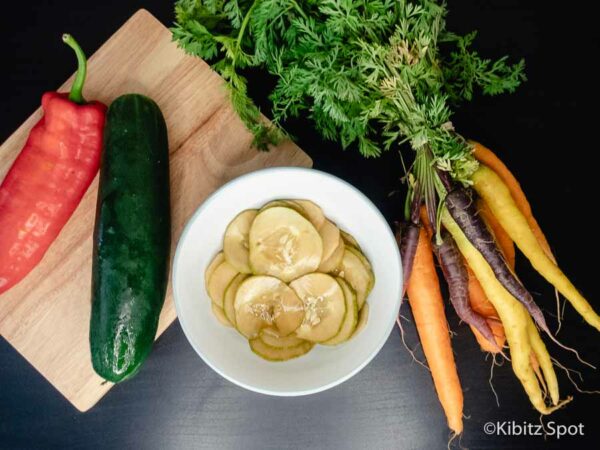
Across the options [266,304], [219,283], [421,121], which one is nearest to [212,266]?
[219,283]

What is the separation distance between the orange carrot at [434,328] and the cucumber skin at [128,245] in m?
0.57

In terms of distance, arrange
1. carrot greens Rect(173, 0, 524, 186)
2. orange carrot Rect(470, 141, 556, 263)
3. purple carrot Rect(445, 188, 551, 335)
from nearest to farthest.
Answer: carrot greens Rect(173, 0, 524, 186) < purple carrot Rect(445, 188, 551, 335) < orange carrot Rect(470, 141, 556, 263)

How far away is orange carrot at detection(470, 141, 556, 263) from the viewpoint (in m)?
1.35

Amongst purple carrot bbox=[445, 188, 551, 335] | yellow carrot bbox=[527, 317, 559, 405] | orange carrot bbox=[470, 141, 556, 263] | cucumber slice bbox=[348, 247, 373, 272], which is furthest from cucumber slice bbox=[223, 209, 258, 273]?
yellow carrot bbox=[527, 317, 559, 405]

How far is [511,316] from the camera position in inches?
52.4

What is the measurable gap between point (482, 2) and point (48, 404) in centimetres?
144

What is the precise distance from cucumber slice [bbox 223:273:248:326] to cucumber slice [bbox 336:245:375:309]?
0.19 m

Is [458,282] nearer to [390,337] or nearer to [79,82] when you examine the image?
[390,337]

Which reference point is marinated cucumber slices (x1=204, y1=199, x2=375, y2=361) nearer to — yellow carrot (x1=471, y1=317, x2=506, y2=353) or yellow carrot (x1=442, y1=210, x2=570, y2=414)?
yellow carrot (x1=442, y1=210, x2=570, y2=414)

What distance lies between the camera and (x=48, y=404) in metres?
1.42

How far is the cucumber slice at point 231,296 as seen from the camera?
3.79 ft

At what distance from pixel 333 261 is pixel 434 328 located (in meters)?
0.36

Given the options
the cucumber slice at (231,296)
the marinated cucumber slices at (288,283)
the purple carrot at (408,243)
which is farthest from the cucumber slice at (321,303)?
the purple carrot at (408,243)

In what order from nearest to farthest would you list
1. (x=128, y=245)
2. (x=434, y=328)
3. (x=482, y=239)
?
(x=128, y=245), (x=482, y=239), (x=434, y=328)
